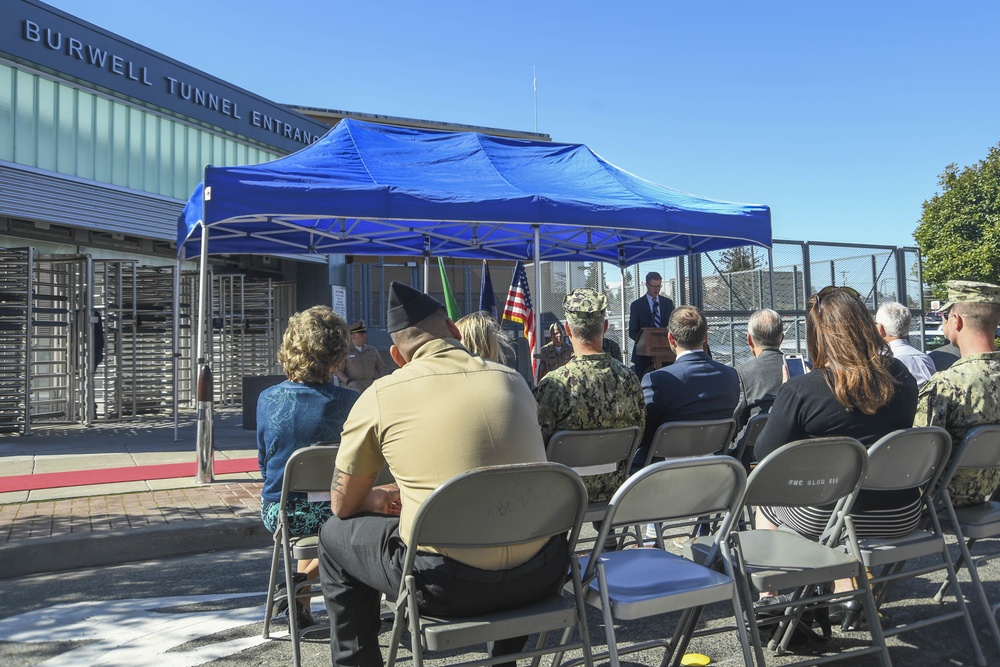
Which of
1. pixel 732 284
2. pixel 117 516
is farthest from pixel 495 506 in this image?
pixel 732 284

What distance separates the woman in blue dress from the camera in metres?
3.96

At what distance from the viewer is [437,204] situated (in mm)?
8047

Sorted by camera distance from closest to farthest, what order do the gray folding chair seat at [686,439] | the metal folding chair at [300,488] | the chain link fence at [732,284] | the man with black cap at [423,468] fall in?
the man with black cap at [423,468], the metal folding chair at [300,488], the gray folding chair seat at [686,439], the chain link fence at [732,284]

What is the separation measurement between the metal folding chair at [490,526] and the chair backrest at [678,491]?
0.20 metres

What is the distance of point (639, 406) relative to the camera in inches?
176

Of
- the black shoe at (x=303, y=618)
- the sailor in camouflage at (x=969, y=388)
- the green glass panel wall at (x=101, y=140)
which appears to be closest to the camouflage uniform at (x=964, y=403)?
the sailor in camouflage at (x=969, y=388)

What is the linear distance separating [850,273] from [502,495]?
52.3 feet

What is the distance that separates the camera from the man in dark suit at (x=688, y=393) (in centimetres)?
485

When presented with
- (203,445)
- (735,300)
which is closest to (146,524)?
(203,445)

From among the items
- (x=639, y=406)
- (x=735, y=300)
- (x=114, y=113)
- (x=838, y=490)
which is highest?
(x=114, y=113)

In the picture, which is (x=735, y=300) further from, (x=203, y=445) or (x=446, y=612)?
(x=446, y=612)

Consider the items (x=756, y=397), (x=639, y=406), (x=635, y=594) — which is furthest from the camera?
(x=756, y=397)

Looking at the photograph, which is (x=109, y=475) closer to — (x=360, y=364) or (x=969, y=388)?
(x=360, y=364)

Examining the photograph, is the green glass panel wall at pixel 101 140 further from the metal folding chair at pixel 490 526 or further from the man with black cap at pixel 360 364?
the metal folding chair at pixel 490 526
